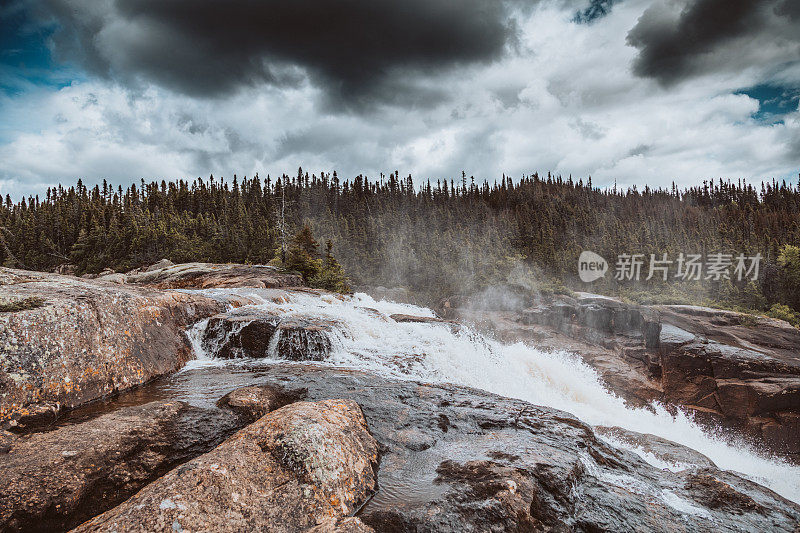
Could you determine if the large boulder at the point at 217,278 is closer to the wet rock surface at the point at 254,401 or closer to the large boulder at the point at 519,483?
the wet rock surface at the point at 254,401

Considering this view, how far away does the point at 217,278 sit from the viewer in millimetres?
27891

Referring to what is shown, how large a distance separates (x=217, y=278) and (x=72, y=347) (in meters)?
23.8

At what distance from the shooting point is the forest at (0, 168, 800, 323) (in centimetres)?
4262

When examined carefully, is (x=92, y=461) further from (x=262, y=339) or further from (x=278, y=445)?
(x=262, y=339)

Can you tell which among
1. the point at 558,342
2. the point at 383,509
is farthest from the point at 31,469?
the point at 558,342

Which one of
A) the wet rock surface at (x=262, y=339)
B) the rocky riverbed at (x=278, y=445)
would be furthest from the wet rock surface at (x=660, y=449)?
the wet rock surface at (x=262, y=339)

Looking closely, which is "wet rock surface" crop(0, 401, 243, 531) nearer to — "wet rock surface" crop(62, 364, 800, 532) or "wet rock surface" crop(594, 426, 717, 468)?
"wet rock surface" crop(62, 364, 800, 532)

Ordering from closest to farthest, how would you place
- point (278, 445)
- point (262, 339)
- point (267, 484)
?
point (267, 484)
point (278, 445)
point (262, 339)

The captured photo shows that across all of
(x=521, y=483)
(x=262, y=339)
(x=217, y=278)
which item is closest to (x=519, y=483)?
(x=521, y=483)

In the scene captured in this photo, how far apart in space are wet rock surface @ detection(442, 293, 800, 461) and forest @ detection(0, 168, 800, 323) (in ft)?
33.3

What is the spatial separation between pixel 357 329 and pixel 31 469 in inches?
388

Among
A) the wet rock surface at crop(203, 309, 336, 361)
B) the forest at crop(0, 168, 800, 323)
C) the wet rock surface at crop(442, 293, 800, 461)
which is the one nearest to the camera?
the wet rock surface at crop(203, 309, 336, 361)

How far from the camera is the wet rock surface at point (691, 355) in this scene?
18.1m

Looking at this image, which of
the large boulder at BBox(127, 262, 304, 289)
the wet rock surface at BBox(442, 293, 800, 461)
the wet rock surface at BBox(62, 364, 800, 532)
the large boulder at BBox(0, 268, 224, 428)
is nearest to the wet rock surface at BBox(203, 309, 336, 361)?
the large boulder at BBox(0, 268, 224, 428)
